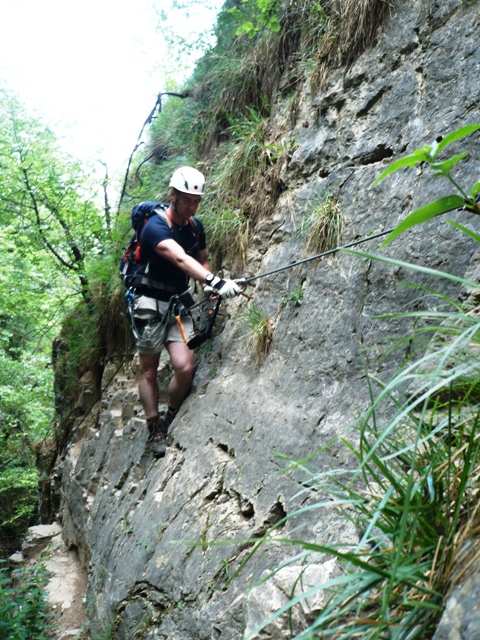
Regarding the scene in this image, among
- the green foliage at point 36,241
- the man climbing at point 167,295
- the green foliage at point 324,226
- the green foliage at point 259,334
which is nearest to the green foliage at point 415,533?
the green foliage at point 324,226

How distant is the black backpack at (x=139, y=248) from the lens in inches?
205

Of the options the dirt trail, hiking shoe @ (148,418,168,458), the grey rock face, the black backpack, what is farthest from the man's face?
the dirt trail

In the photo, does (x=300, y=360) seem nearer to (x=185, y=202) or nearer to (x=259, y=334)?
(x=259, y=334)

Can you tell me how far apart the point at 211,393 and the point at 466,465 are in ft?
10.9

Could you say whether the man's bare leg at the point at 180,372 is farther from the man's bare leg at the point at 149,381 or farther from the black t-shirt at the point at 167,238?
the black t-shirt at the point at 167,238

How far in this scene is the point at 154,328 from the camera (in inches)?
211

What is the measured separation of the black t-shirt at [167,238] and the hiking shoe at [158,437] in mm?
1284

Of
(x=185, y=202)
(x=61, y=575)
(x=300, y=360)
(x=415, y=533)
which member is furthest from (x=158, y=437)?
(x=415, y=533)

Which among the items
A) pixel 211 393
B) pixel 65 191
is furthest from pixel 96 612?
pixel 65 191

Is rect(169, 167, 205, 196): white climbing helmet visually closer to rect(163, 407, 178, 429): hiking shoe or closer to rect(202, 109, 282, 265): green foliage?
rect(202, 109, 282, 265): green foliage

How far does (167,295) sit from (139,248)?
0.53 m

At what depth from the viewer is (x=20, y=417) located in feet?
47.3

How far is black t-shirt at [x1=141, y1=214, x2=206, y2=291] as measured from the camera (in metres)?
5.02

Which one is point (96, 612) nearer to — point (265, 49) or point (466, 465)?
point (466, 465)
